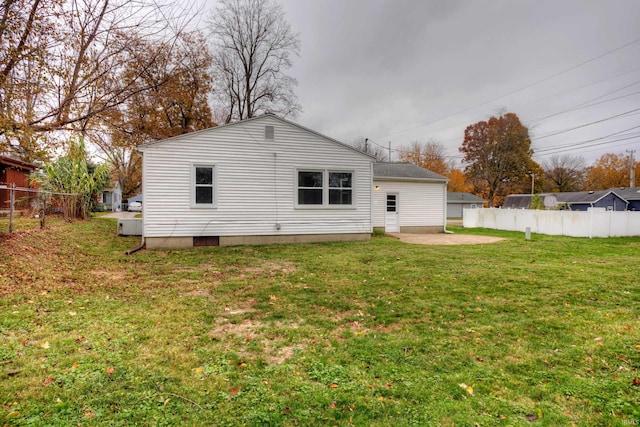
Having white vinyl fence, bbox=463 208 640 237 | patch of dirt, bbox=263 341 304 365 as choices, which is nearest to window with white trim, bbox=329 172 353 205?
patch of dirt, bbox=263 341 304 365

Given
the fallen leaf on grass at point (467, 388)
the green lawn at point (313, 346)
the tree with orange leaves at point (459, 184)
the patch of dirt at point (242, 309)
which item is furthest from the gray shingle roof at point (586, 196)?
the fallen leaf on grass at point (467, 388)

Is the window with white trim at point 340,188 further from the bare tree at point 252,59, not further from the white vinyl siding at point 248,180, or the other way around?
the bare tree at point 252,59

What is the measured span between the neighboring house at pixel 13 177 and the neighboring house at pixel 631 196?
→ 46.3 meters

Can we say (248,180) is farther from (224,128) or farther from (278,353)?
(278,353)

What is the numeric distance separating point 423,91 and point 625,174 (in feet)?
135

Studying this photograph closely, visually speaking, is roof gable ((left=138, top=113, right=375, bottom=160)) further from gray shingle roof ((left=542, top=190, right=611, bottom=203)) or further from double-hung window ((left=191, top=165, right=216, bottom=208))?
gray shingle roof ((left=542, top=190, right=611, bottom=203))

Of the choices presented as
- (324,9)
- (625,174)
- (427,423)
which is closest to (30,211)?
(324,9)

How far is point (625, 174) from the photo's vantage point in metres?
A: 44.4

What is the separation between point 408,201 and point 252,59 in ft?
49.3

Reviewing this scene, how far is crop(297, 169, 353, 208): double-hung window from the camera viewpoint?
11.0 m

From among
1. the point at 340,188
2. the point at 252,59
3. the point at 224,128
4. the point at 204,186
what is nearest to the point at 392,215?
the point at 340,188

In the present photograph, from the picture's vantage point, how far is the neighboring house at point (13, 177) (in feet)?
44.0

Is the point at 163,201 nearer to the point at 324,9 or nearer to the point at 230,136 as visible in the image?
the point at 230,136

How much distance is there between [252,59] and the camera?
2150cm
